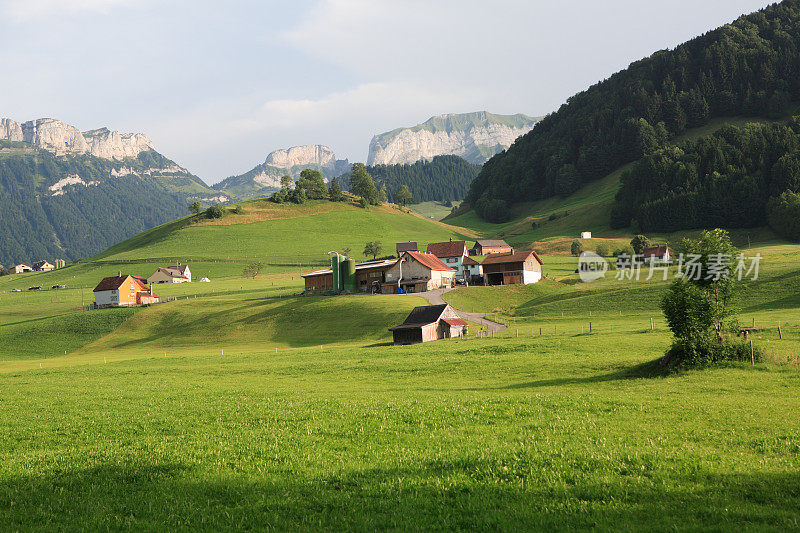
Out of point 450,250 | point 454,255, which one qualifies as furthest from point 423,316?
point 450,250

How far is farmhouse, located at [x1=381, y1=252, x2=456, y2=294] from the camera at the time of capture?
328 ft

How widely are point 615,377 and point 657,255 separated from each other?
347 feet

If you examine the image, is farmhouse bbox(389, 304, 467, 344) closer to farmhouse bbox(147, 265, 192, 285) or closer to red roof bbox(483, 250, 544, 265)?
red roof bbox(483, 250, 544, 265)

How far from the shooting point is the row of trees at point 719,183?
536 feet

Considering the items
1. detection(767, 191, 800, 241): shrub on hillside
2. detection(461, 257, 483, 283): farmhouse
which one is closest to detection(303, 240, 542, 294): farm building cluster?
detection(461, 257, 483, 283): farmhouse

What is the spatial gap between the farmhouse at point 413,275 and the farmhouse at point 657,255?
51807 millimetres

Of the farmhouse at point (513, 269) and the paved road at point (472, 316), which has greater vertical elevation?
the farmhouse at point (513, 269)

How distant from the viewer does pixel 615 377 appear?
3064cm

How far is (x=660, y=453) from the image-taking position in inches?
540

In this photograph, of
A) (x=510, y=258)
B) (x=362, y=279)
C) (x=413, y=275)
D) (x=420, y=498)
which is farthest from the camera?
(x=362, y=279)

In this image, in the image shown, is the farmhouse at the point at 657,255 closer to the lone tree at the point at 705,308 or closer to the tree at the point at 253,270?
the tree at the point at 253,270

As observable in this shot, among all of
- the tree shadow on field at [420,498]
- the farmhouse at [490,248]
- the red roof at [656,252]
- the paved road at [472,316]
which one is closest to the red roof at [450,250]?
the farmhouse at [490,248]

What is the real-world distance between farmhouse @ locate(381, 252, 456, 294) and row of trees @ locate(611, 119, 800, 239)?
108m

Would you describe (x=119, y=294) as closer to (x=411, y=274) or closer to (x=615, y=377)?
(x=411, y=274)
